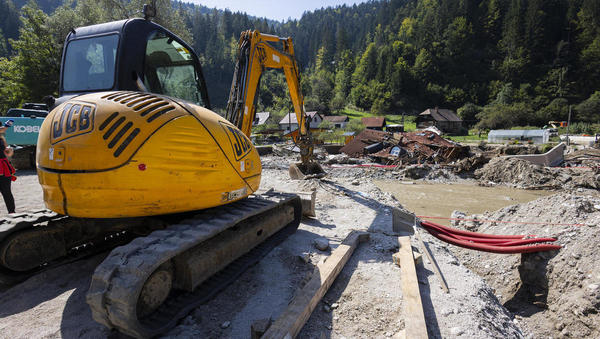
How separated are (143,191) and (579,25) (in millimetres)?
116909

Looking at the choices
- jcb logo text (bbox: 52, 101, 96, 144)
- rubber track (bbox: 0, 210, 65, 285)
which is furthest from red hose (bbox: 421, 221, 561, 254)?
rubber track (bbox: 0, 210, 65, 285)

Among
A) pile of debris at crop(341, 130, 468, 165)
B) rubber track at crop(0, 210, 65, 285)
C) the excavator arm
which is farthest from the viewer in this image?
pile of debris at crop(341, 130, 468, 165)

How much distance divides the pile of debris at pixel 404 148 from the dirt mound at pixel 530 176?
292 centimetres

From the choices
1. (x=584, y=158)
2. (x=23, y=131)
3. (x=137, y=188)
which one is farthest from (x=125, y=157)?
(x=584, y=158)

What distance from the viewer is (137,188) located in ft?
7.34

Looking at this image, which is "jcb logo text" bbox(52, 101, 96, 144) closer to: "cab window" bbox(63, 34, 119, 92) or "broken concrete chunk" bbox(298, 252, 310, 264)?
"cab window" bbox(63, 34, 119, 92)

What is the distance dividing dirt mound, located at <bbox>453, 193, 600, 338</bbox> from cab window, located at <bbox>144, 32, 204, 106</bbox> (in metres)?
5.20

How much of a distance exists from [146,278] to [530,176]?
15429mm

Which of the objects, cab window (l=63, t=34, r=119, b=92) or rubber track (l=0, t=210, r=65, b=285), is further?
cab window (l=63, t=34, r=119, b=92)

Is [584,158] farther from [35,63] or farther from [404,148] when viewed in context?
[35,63]

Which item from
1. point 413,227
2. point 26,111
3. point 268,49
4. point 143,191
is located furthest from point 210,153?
point 26,111

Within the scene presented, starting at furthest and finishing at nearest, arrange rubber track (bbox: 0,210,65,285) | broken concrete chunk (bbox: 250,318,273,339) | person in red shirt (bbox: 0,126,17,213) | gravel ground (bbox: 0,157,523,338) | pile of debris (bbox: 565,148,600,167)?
pile of debris (bbox: 565,148,600,167), person in red shirt (bbox: 0,126,17,213), rubber track (bbox: 0,210,65,285), gravel ground (bbox: 0,157,523,338), broken concrete chunk (bbox: 250,318,273,339)

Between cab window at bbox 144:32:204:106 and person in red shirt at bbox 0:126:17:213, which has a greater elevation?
cab window at bbox 144:32:204:106

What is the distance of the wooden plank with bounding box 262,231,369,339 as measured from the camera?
1995mm
